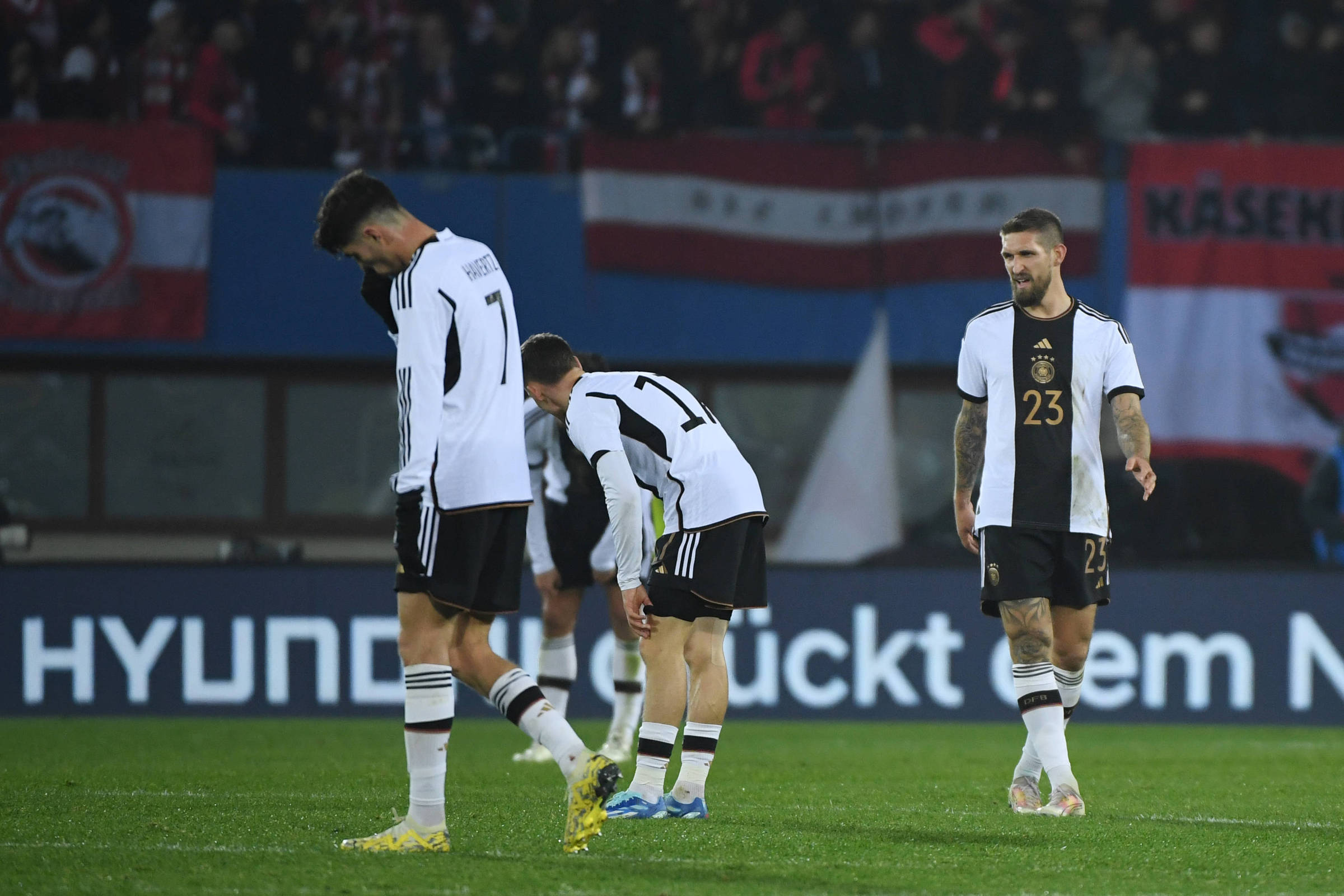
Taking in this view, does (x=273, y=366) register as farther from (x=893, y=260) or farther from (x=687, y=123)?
(x=893, y=260)

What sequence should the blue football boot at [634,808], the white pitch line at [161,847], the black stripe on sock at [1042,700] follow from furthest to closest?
the black stripe on sock at [1042,700], the blue football boot at [634,808], the white pitch line at [161,847]

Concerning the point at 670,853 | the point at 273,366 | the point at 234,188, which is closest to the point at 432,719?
the point at 670,853

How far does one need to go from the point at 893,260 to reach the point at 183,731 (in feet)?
23.3

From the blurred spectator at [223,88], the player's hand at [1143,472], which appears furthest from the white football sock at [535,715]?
the blurred spectator at [223,88]

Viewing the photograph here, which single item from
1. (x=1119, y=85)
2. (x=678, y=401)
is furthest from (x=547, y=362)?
(x=1119, y=85)

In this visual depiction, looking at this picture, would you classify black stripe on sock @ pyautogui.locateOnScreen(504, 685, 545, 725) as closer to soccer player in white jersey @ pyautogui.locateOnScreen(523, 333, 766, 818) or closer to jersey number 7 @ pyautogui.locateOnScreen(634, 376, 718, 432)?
soccer player in white jersey @ pyautogui.locateOnScreen(523, 333, 766, 818)

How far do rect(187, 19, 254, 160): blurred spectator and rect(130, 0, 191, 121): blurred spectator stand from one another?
0.09m

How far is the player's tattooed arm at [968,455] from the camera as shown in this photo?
6.37 meters

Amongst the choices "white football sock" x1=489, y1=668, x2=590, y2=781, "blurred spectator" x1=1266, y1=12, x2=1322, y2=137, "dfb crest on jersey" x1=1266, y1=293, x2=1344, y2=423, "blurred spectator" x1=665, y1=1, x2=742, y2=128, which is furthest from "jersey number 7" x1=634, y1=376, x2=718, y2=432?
"blurred spectator" x1=1266, y1=12, x2=1322, y2=137

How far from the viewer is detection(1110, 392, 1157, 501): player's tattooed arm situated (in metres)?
5.78

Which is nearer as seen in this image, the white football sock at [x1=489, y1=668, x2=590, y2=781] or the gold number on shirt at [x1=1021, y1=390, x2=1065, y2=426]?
the white football sock at [x1=489, y1=668, x2=590, y2=781]

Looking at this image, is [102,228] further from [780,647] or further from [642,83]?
[780,647]

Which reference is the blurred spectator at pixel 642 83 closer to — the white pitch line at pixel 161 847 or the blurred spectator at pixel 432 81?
the blurred spectator at pixel 432 81

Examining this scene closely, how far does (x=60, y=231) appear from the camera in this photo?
1410 cm
